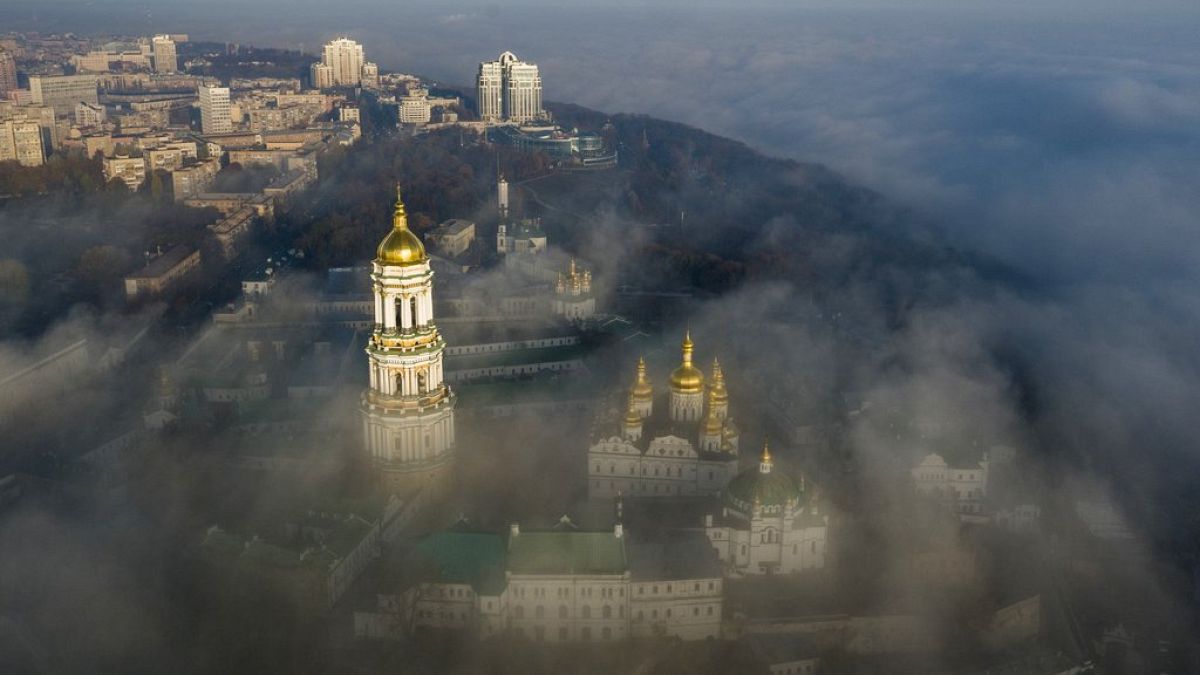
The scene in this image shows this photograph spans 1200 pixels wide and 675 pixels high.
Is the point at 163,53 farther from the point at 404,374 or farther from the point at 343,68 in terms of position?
the point at 404,374

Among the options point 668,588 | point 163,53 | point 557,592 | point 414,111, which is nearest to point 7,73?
point 414,111

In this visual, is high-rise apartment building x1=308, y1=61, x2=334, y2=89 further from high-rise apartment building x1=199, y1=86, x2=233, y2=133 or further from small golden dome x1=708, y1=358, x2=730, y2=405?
small golden dome x1=708, y1=358, x2=730, y2=405

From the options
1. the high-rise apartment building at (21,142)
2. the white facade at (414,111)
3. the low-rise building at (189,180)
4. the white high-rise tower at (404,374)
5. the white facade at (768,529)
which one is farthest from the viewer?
the white facade at (414,111)

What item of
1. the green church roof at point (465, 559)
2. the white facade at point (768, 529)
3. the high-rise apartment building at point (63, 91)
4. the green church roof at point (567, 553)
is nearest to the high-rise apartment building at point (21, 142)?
the high-rise apartment building at point (63, 91)

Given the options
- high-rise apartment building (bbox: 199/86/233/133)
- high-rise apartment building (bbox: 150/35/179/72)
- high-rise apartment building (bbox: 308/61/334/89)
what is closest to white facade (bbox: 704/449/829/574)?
high-rise apartment building (bbox: 199/86/233/133)

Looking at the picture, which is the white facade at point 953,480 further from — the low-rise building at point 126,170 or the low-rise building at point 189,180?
the low-rise building at point 126,170
